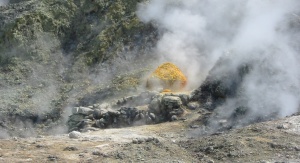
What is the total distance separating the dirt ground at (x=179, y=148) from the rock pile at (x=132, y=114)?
148 inches

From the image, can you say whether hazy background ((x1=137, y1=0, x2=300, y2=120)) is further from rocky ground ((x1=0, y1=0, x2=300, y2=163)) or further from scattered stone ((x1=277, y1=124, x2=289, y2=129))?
Result: scattered stone ((x1=277, y1=124, x2=289, y2=129))

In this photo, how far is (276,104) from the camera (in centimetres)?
1504

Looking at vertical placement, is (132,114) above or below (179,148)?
above

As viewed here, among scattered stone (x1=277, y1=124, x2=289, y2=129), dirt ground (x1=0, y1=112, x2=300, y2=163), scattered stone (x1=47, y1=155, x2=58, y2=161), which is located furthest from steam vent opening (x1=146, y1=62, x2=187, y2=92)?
scattered stone (x1=47, y1=155, x2=58, y2=161)

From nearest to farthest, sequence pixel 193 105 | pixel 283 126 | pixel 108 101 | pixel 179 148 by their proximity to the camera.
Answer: pixel 179 148 < pixel 283 126 < pixel 193 105 < pixel 108 101

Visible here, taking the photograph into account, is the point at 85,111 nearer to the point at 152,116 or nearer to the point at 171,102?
the point at 152,116

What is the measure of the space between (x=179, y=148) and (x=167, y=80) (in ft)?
29.9

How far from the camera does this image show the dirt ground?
10781 millimetres

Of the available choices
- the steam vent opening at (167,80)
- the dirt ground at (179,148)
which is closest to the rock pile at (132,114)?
the steam vent opening at (167,80)

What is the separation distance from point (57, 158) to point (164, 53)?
12.7m

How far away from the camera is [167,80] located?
20.5 m

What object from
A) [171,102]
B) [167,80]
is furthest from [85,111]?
[167,80]

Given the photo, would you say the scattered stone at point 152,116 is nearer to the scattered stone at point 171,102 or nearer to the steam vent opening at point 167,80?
the scattered stone at point 171,102

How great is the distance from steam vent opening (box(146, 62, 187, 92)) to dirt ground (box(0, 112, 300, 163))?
24.2 ft
